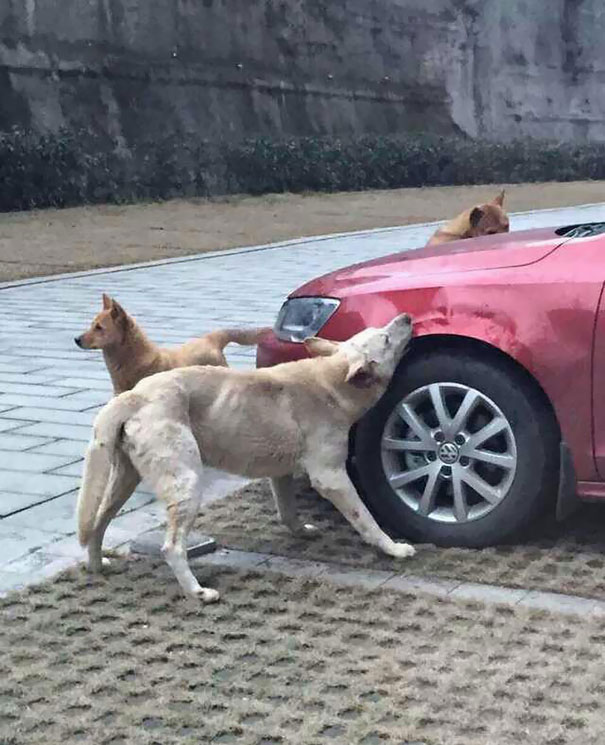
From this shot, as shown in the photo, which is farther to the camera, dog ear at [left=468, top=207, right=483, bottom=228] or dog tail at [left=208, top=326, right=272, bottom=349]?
dog ear at [left=468, top=207, right=483, bottom=228]

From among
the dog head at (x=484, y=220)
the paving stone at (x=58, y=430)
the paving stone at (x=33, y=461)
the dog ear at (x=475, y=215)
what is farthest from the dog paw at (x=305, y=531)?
the dog ear at (x=475, y=215)

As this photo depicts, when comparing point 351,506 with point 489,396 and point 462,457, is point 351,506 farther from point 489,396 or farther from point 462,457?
point 489,396

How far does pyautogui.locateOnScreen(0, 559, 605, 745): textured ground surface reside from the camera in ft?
11.4

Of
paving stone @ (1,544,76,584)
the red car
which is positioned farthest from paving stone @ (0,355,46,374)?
the red car

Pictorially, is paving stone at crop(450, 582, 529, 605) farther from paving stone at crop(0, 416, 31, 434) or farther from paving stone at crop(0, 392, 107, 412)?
paving stone at crop(0, 392, 107, 412)

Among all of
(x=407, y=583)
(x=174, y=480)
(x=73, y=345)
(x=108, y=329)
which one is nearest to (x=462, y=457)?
(x=407, y=583)

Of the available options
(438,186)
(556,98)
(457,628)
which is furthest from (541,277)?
(556,98)

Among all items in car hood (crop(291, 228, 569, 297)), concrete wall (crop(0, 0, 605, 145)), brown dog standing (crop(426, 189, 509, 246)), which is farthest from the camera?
concrete wall (crop(0, 0, 605, 145))

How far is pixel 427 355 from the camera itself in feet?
16.7

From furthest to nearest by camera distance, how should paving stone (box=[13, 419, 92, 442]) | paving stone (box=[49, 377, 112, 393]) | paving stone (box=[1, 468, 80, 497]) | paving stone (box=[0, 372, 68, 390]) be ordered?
paving stone (box=[0, 372, 68, 390]) < paving stone (box=[49, 377, 112, 393]) < paving stone (box=[13, 419, 92, 442]) < paving stone (box=[1, 468, 80, 497])

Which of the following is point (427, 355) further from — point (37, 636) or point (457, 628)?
point (37, 636)

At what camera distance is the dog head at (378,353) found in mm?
4910

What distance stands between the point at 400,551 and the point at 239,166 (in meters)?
21.3

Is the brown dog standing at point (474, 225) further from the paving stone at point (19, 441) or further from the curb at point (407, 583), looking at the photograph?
the curb at point (407, 583)
